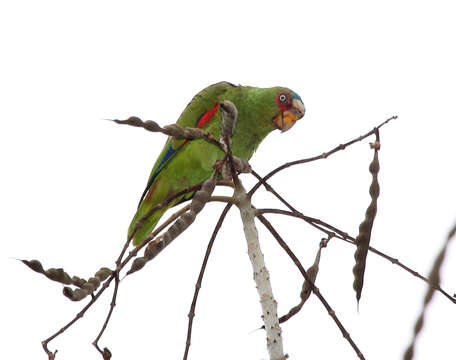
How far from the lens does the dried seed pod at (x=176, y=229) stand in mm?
2160

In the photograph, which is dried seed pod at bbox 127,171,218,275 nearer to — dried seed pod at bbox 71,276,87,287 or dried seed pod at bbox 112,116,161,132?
dried seed pod at bbox 71,276,87,287

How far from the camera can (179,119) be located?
6.23 metres

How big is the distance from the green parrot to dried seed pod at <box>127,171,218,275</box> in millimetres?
3472

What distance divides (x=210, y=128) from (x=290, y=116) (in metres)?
0.85

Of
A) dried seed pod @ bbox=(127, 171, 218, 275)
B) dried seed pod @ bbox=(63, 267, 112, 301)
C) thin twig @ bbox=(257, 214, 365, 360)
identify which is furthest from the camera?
thin twig @ bbox=(257, 214, 365, 360)

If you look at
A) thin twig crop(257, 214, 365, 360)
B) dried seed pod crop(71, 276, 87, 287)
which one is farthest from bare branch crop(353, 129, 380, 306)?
dried seed pod crop(71, 276, 87, 287)

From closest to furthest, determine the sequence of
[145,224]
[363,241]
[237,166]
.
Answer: [363,241], [237,166], [145,224]

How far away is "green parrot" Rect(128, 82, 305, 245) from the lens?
Result: 19.4 ft

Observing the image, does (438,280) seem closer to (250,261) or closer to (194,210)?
→ (194,210)

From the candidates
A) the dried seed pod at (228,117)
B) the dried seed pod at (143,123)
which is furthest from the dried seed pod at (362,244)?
the dried seed pod at (143,123)

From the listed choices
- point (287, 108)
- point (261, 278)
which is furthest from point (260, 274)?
point (287, 108)

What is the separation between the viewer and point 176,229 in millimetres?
2279

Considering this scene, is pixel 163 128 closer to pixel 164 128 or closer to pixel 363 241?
pixel 164 128

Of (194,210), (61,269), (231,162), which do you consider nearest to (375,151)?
(231,162)
